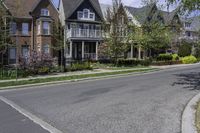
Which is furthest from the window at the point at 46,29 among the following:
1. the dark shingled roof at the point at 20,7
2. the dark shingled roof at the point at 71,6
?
the dark shingled roof at the point at 71,6

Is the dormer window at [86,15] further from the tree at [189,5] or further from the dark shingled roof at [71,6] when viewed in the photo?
the tree at [189,5]

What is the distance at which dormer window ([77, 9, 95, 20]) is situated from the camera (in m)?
45.0

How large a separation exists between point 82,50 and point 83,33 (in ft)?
8.01

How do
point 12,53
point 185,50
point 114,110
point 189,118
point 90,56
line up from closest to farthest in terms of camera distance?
point 189,118, point 114,110, point 12,53, point 90,56, point 185,50

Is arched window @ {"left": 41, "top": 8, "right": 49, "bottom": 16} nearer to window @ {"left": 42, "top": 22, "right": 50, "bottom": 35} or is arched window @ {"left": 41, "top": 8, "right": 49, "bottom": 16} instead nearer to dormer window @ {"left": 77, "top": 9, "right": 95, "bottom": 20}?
window @ {"left": 42, "top": 22, "right": 50, "bottom": 35}

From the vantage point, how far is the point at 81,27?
44.4m

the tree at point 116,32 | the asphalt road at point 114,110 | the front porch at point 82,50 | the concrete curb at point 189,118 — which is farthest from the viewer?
the front porch at point 82,50

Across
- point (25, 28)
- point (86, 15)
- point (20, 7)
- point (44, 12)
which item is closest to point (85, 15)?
point (86, 15)

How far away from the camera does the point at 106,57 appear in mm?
41062

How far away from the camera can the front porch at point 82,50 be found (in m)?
43.2

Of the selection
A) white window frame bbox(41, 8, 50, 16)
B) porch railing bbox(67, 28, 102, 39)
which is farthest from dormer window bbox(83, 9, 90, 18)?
white window frame bbox(41, 8, 50, 16)

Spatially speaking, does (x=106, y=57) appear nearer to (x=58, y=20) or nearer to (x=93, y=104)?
(x=58, y=20)

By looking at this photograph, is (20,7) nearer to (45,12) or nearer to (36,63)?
(45,12)

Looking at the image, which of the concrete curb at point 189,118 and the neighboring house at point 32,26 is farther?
the neighboring house at point 32,26
